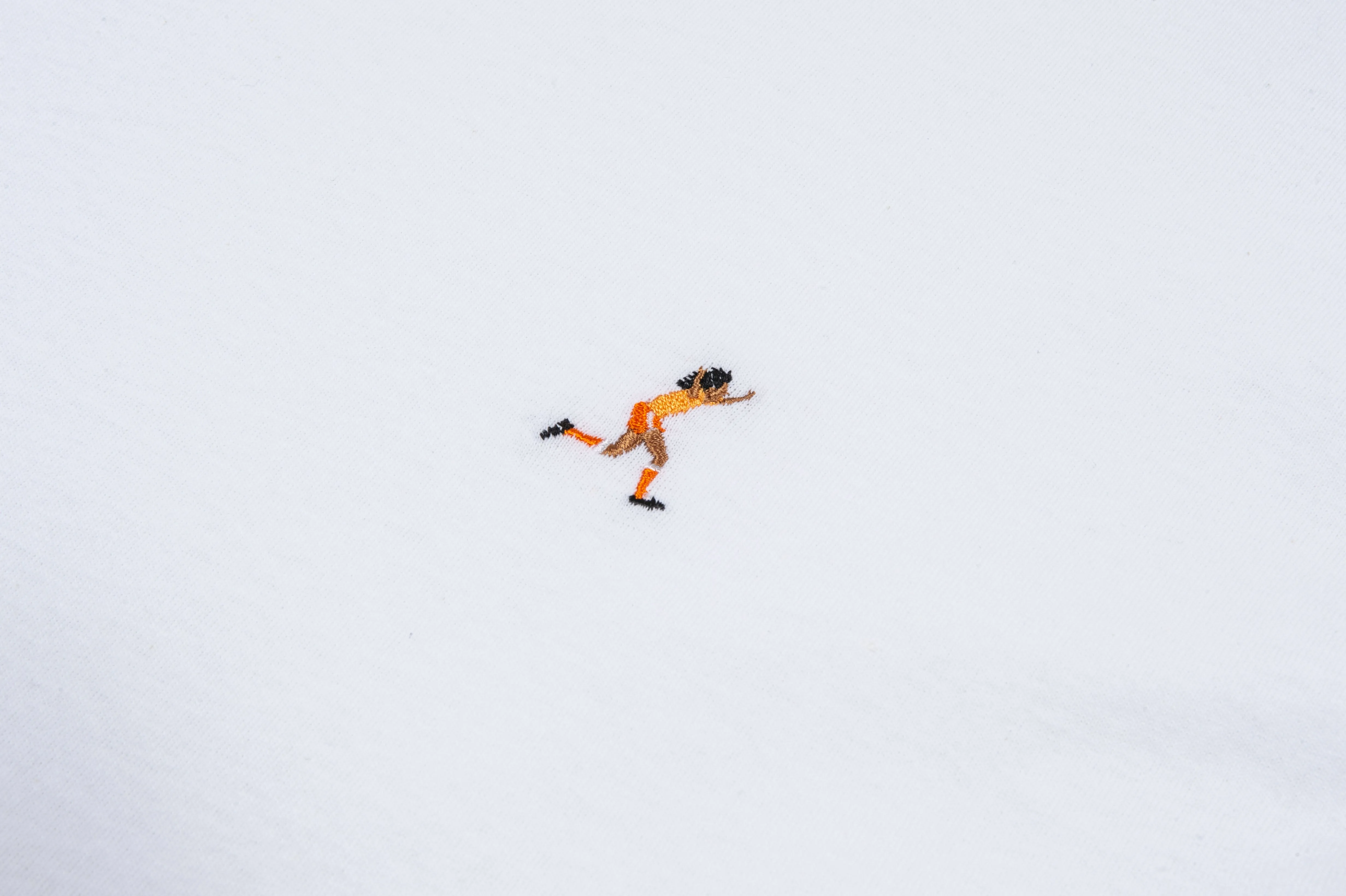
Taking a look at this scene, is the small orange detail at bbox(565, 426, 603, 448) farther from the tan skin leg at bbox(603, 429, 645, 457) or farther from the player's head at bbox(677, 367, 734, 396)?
the player's head at bbox(677, 367, 734, 396)

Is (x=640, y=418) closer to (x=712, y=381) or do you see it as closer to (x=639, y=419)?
(x=639, y=419)

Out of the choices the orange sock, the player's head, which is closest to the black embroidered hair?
the player's head

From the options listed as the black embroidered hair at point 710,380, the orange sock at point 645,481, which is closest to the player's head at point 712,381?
the black embroidered hair at point 710,380

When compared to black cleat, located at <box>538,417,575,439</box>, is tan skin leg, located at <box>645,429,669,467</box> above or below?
above

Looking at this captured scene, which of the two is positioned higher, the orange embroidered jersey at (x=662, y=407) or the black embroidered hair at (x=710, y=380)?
the black embroidered hair at (x=710, y=380)

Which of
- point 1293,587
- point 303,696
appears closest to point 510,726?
point 303,696

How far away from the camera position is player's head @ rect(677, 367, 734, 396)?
0.97 m

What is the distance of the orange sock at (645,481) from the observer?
96 centimetres

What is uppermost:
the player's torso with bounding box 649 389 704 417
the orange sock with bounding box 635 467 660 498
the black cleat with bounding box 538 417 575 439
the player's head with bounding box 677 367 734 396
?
the player's head with bounding box 677 367 734 396

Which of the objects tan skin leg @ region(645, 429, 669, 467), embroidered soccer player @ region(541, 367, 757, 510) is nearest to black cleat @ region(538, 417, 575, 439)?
embroidered soccer player @ region(541, 367, 757, 510)

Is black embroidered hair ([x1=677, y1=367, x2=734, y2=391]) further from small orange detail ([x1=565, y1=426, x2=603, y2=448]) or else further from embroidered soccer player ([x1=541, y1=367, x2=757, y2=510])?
small orange detail ([x1=565, y1=426, x2=603, y2=448])

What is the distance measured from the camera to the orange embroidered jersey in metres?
0.97

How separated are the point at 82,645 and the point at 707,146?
1083mm

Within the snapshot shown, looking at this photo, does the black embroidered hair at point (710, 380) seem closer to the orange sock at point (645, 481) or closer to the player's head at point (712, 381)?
the player's head at point (712, 381)
